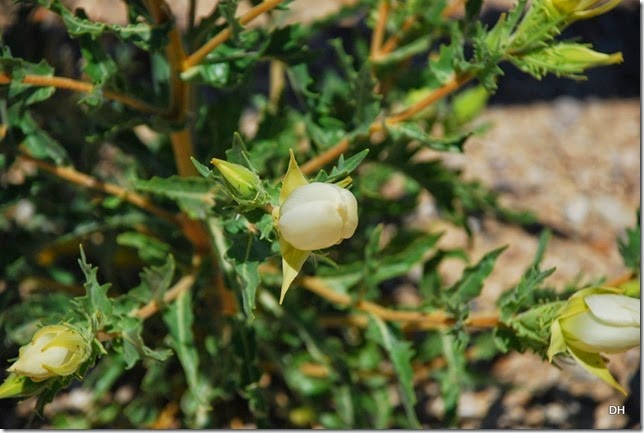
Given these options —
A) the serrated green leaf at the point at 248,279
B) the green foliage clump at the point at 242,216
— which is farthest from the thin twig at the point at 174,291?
the serrated green leaf at the point at 248,279

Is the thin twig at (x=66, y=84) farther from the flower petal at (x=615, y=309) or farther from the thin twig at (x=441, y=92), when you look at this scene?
the flower petal at (x=615, y=309)

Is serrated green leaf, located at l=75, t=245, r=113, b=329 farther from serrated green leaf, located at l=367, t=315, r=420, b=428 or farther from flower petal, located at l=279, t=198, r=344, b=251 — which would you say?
serrated green leaf, located at l=367, t=315, r=420, b=428

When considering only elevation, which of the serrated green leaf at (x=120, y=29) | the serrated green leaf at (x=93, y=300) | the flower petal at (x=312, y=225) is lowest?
the serrated green leaf at (x=93, y=300)

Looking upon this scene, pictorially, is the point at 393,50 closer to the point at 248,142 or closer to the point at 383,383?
the point at 248,142

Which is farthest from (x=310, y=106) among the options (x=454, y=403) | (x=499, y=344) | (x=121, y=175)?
(x=121, y=175)

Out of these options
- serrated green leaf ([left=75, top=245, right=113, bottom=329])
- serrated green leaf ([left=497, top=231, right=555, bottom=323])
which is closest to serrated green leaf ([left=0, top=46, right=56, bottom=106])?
serrated green leaf ([left=75, top=245, right=113, bottom=329])

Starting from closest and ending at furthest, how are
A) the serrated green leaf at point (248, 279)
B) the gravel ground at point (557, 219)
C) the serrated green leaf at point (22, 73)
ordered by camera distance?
the serrated green leaf at point (248, 279), the serrated green leaf at point (22, 73), the gravel ground at point (557, 219)
